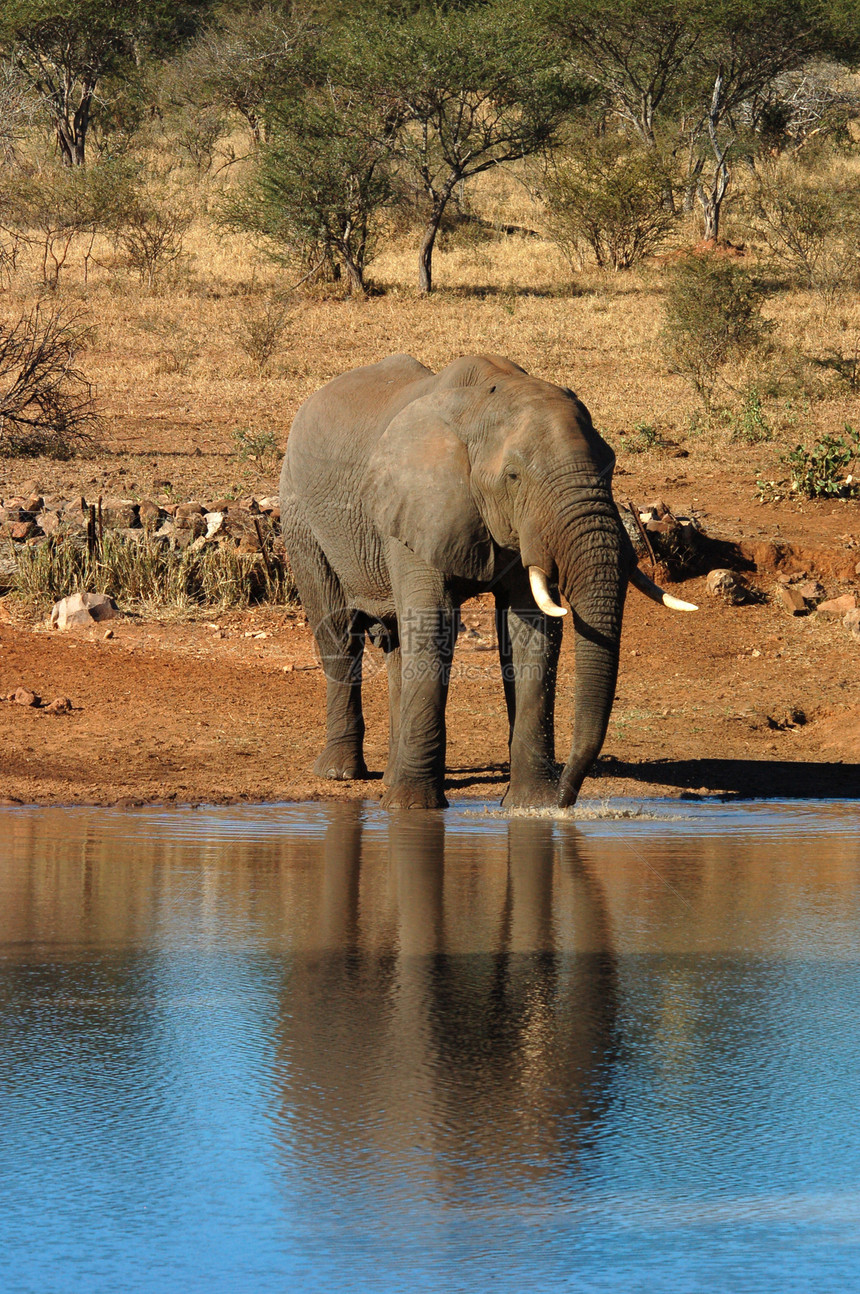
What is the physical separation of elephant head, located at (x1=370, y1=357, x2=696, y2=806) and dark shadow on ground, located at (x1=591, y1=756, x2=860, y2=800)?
1.62 m

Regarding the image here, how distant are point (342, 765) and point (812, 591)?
6014 millimetres

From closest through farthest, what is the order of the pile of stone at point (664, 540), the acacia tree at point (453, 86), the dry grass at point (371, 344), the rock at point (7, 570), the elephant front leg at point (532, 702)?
the elephant front leg at point (532, 702) < the rock at point (7, 570) < the pile of stone at point (664, 540) < the dry grass at point (371, 344) < the acacia tree at point (453, 86)

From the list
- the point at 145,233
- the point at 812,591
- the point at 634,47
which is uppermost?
the point at 634,47

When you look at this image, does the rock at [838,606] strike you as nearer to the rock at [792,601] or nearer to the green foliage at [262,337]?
the rock at [792,601]

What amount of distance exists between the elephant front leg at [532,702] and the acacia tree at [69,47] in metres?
29.8

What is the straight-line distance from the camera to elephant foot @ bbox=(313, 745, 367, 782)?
9.44 meters

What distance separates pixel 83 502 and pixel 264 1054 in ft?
36.9

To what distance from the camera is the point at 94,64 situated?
3850 centimetres

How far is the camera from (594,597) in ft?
23.7

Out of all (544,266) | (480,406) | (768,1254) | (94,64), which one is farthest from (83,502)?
(94,64)

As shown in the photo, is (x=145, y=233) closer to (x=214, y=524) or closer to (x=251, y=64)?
(x=251, y=64)

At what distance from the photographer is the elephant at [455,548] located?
7.27m

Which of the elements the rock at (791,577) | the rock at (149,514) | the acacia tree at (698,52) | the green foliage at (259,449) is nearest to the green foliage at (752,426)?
the rock at (791,577)

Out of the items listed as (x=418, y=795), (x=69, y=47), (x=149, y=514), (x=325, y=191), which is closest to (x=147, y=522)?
(x=149, y=514)
